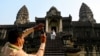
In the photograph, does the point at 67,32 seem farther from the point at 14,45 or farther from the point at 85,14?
the point at 14,45

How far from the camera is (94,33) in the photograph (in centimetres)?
3100

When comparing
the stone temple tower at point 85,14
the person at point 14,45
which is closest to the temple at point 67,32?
the stone temple tower at point 85,14

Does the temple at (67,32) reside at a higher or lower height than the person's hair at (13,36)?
higher

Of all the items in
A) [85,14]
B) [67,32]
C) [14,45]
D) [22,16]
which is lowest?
[14,45]

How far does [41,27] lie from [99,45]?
74.5 feet

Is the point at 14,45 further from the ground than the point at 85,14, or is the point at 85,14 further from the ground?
the point at 85,14

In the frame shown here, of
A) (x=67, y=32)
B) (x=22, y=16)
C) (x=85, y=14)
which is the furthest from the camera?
(x=85, y=14)

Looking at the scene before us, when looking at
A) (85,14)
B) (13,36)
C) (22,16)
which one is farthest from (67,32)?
(13,36)

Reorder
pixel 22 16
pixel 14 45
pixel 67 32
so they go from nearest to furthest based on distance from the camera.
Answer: pixel 14 45
pixel 67 32
pixel 22 16

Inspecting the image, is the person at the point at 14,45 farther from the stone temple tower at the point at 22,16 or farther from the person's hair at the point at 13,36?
the stone temple tower at the point at 22,16

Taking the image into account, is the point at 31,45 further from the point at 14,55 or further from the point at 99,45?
the point at 14,55

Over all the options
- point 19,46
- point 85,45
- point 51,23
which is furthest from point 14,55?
point 51,23

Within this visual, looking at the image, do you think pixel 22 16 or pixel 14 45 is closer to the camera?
pixel 14 45

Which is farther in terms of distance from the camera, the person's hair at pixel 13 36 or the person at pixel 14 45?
the person's hair at pixel 13 36
